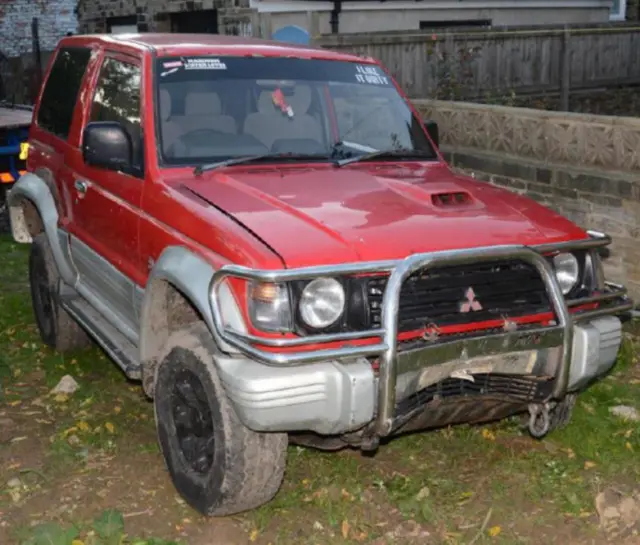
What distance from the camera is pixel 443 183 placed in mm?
4816

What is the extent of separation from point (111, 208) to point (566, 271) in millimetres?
2542

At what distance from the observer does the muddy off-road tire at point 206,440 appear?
13.4ft

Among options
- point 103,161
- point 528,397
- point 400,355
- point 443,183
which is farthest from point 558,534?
point 103,161

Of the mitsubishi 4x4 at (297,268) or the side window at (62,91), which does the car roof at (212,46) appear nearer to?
the mitsubishi 4x4 at (297,268)

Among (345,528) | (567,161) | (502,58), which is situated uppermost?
(502,58)

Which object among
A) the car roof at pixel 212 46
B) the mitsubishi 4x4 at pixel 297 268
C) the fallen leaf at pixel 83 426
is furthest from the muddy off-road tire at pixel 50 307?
the car roof at pixel 212 46

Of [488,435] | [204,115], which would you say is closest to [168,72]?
[204,115]

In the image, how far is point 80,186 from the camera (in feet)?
18.9

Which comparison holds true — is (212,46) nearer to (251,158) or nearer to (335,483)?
(251,158)

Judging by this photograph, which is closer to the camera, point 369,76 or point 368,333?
point 368,333

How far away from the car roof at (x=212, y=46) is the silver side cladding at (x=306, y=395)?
2256mm

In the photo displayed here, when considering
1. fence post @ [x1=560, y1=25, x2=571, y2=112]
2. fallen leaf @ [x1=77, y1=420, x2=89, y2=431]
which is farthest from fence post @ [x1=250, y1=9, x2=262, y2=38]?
fallen leaf @ [x1=77, y1=420, x2=89, y2=431]

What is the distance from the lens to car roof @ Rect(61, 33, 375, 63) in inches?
207

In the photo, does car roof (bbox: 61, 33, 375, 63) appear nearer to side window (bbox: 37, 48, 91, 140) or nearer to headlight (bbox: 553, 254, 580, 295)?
side window (bbox: 37, 48, 91, 140)
